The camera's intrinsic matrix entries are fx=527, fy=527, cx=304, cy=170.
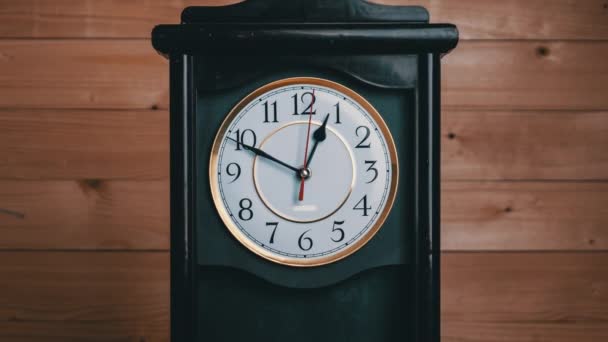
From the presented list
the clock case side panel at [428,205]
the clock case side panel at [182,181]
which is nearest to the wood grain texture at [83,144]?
the clock case side panel at [182,181]

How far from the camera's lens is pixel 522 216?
1.13 metres

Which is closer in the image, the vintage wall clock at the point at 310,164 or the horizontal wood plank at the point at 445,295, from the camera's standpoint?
the vintage wall clock at the point at 310,164

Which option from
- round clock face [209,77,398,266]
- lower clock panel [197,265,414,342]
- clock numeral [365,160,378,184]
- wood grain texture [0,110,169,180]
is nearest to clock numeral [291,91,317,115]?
round clock face [209,77,398,266]

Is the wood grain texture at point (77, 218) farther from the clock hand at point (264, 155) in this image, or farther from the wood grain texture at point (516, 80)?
the wood grain texture at point (516, 80)

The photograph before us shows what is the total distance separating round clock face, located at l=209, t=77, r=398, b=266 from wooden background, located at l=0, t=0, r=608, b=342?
39 cm

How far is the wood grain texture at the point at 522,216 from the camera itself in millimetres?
1125

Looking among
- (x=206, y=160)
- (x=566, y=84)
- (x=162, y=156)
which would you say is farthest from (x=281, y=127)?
(x=566, y=84)

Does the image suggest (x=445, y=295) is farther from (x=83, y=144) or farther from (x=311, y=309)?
(x=83, y=144)

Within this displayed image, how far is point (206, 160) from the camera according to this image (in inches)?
31.0

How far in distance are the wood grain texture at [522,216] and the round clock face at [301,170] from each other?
0.39 metres

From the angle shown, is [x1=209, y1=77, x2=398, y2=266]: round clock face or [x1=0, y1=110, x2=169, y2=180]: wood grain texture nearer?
[x1=209, y1=77, x2=398, y2=266]: round clock face

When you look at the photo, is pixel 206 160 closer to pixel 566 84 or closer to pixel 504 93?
pixel 504 93

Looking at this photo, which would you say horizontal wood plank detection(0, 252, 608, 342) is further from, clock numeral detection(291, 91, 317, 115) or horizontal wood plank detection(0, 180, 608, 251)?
clock numeral detection(291, 91, 317, 115)

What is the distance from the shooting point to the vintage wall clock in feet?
2.56
